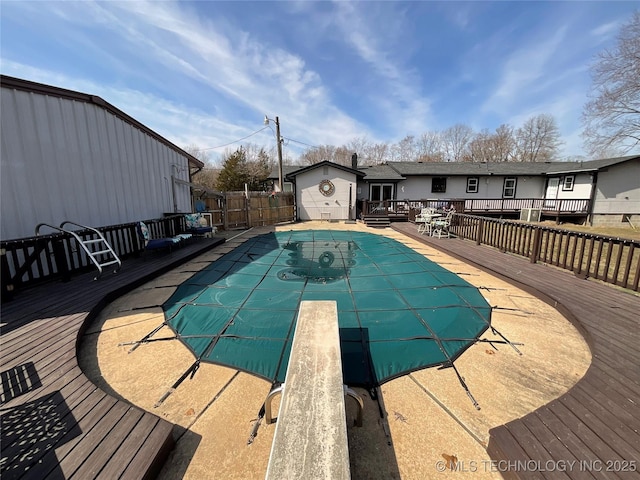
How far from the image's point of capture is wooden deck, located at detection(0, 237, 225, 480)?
4.93ft

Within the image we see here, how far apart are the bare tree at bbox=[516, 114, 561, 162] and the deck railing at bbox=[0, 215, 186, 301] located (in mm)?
44170

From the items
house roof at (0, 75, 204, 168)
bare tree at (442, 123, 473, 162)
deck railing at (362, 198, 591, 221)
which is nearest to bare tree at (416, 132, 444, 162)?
bare tree at (442, 123, 473, 162)

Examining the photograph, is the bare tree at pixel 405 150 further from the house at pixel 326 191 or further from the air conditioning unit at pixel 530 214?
the house at pixel 326 191

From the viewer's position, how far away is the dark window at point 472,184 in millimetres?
17469

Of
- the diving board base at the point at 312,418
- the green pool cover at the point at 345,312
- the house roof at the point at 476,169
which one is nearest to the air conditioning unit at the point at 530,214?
the house roof at the point at 476,169

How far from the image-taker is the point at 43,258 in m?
4.48

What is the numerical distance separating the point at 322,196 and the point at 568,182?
16.4 m

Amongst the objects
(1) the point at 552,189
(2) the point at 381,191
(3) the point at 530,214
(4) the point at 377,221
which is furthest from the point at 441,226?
(1) the point at 552,189

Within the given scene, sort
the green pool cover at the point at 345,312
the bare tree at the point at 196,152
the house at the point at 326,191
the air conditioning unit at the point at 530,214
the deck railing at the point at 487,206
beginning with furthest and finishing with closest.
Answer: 1. the bare tree at the point at 196,152
2. the house at the point at 326,191
3. the air conditioning unit at the point at 530,214
4. the deck railing at the point at 487,206
5. the green pool cover at the point at 345,312

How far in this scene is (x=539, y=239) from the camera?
18.2 ft

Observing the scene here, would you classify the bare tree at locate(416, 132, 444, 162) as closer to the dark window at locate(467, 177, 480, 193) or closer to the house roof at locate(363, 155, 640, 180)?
the house roof at locate(363, 155, 640, 180)

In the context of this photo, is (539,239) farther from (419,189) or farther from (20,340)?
(419,189)

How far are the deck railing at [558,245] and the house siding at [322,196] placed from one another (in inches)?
283

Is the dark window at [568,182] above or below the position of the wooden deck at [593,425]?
above
